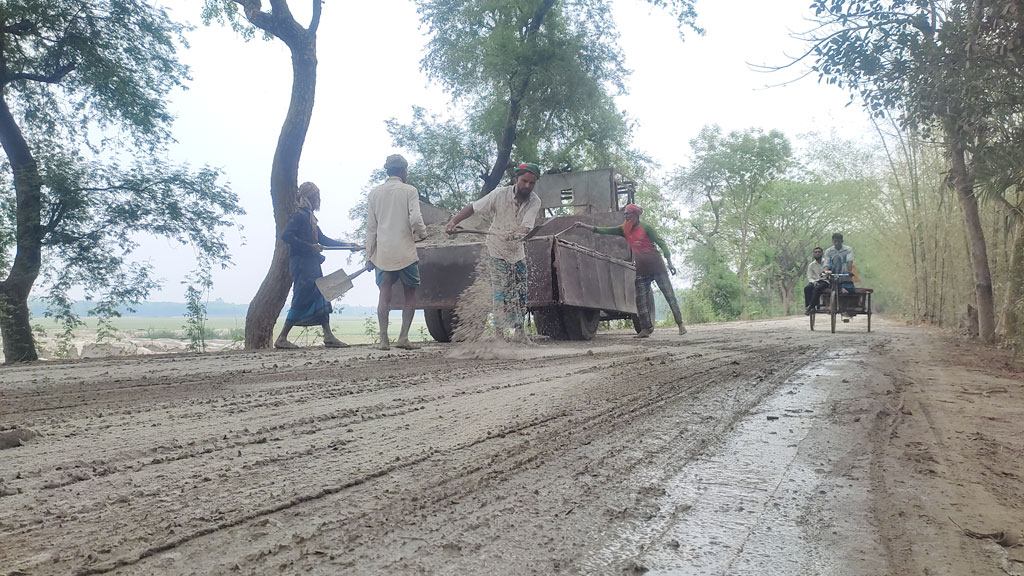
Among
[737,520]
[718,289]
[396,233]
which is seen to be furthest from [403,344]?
[718,289]

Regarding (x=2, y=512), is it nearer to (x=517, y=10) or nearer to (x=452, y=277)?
(x=452, y=277)

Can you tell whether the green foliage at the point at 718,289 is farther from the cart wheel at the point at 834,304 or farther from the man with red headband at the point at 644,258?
the man with red headband at the point at 644,258

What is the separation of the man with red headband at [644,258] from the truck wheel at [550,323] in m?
1.51

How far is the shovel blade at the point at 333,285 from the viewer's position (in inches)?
332

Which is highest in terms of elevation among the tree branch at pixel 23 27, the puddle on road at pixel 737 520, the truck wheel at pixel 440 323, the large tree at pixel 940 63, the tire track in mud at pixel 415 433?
the tree branch at pixel 23 27

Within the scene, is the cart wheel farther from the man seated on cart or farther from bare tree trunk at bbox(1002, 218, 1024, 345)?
bare tree trunk at bbox(1002, 218, 1024, 345)

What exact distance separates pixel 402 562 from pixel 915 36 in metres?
6.80

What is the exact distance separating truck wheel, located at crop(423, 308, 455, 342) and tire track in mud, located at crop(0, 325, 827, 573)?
4.10 meters

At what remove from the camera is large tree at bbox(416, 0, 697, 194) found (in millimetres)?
19781

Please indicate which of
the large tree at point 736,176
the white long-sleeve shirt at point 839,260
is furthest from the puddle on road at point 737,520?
the large tree at point 736,176

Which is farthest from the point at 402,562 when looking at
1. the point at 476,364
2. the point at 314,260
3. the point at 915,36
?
the point at 314,260

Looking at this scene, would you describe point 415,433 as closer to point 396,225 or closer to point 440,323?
point 396,225

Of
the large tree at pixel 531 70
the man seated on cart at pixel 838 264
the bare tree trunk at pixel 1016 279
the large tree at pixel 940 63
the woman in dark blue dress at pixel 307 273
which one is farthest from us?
the large tree at pixel 531 70

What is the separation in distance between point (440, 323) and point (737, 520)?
826 centimetres
